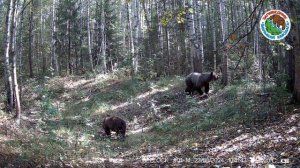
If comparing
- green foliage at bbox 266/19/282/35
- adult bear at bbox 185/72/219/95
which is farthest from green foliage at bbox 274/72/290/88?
green foliage at bbox 266/19/282/35

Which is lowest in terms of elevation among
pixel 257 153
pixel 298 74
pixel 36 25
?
pixel 257 153

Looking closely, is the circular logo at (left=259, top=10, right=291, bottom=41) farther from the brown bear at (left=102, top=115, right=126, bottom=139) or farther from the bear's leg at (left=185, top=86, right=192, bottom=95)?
the bear's leg at (left=185, top=86, right=192, bottom=95)

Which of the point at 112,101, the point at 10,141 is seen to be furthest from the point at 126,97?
the point at 10,141

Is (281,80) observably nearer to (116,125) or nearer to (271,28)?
(116,125)

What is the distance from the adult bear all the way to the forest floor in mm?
504

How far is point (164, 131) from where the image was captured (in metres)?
13.1

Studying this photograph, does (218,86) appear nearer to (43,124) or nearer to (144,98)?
(144,98)

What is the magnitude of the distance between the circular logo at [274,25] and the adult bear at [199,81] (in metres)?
10.6

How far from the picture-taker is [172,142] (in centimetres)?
1055

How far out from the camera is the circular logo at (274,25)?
21.1 ft

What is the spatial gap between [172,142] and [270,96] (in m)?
4.11

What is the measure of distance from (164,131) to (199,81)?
17.3ft

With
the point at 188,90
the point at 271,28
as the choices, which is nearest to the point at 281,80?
the point at 271,28

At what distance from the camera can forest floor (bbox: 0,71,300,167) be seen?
7543mm
